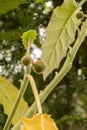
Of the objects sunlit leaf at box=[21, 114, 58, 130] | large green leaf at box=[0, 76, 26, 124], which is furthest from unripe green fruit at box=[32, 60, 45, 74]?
large green leaf at box=[0, 76, 26, 124]

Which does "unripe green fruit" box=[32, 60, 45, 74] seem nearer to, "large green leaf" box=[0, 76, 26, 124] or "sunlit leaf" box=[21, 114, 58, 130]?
"sunlit leaf" box=[21, 114, 58, 130]

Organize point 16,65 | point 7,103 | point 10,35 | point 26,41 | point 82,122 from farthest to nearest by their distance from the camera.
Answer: point 16,65 → point 82,122 → point 10,35 → point 7,103 → point 26,41

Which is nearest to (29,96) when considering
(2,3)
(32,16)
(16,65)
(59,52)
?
(16,65)

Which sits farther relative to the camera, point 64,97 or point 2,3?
point 64,97

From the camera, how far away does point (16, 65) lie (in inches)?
51.2

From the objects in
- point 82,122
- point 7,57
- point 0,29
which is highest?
point 0,29

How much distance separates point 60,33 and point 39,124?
0.68 ft

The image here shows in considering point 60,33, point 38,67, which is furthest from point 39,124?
point 60,33

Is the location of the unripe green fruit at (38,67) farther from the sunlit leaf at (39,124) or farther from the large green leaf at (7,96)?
the large green leaf at (7,96)

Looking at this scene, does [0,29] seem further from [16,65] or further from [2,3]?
[2,3]

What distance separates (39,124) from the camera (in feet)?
1.13

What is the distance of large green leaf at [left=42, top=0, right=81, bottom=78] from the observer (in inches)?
20.2

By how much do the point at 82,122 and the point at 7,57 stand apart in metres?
0.33

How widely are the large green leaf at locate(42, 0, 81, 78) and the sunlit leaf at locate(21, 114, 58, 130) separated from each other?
0.16m
